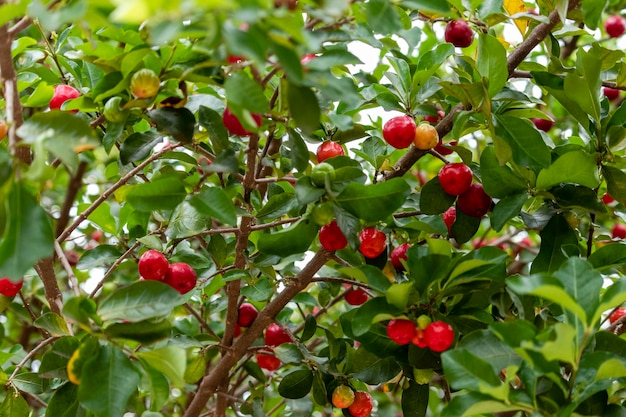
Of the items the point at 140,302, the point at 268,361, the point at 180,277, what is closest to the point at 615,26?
the point at 268,361

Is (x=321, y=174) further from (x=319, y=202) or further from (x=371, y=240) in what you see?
(x=371, y=240)

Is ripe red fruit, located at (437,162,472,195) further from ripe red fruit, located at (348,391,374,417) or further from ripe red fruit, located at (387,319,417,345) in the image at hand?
ripe red fruit, located at (348,391,374,417)

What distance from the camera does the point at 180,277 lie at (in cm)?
147

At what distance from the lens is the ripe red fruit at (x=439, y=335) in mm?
1238

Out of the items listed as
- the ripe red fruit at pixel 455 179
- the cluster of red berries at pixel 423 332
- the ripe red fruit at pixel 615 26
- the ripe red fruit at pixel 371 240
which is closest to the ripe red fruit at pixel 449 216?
the ripe red fruit at pixel 455 179

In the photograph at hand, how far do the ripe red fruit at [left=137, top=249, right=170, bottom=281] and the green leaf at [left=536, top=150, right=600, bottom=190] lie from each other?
790 millimetres

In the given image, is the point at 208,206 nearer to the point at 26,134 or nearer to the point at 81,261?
the point at 26,134

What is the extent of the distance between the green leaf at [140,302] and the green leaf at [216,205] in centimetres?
15

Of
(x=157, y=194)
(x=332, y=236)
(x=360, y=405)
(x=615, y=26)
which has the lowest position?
(x=360, y=405)

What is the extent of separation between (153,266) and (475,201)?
695mm

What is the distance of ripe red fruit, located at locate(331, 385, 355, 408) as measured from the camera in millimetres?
1557

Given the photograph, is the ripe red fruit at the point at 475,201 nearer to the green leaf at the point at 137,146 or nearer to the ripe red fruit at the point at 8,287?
the green leaf at the point at 137,146

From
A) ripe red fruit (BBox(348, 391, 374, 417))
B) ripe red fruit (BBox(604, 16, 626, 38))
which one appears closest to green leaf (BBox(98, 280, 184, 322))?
ripe red fruit (BBox(348, 391, 374, 417))

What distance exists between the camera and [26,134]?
41.3 inches
